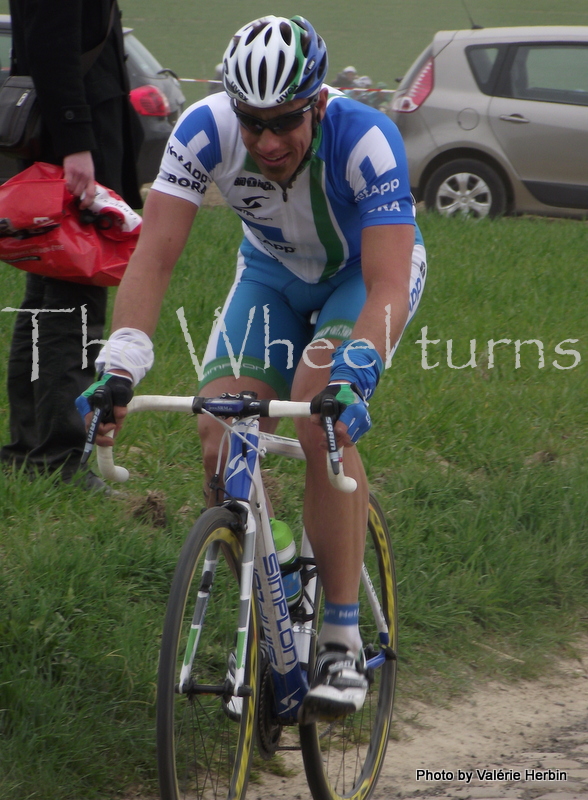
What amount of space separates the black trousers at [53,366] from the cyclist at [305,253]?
1.32 m

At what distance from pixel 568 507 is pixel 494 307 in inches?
108

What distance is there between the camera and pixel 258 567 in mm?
2672

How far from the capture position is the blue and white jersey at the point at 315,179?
284 centimetres

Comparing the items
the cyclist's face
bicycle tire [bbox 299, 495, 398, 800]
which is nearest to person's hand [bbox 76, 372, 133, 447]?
the cyclist's face

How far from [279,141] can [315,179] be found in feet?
0.86

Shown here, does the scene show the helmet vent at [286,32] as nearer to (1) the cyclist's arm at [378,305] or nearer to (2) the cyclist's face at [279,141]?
(2) the cyclist's face at [279,141]

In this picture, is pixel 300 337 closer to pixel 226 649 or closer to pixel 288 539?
pixel 288 539

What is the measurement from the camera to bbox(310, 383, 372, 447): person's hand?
91.6 inches

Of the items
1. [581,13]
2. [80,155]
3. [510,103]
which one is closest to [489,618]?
[80,155]

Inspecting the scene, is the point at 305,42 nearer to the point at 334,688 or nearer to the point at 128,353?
the point at 128,353

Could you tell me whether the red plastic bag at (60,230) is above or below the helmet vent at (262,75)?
below

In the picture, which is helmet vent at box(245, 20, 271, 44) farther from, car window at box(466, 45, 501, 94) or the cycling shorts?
car window at box(466, 45, 501, 94)

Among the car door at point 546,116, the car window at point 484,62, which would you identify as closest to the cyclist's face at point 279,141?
the car door at point 546,116

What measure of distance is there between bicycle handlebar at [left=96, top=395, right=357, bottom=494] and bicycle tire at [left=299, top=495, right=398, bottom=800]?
839mm
